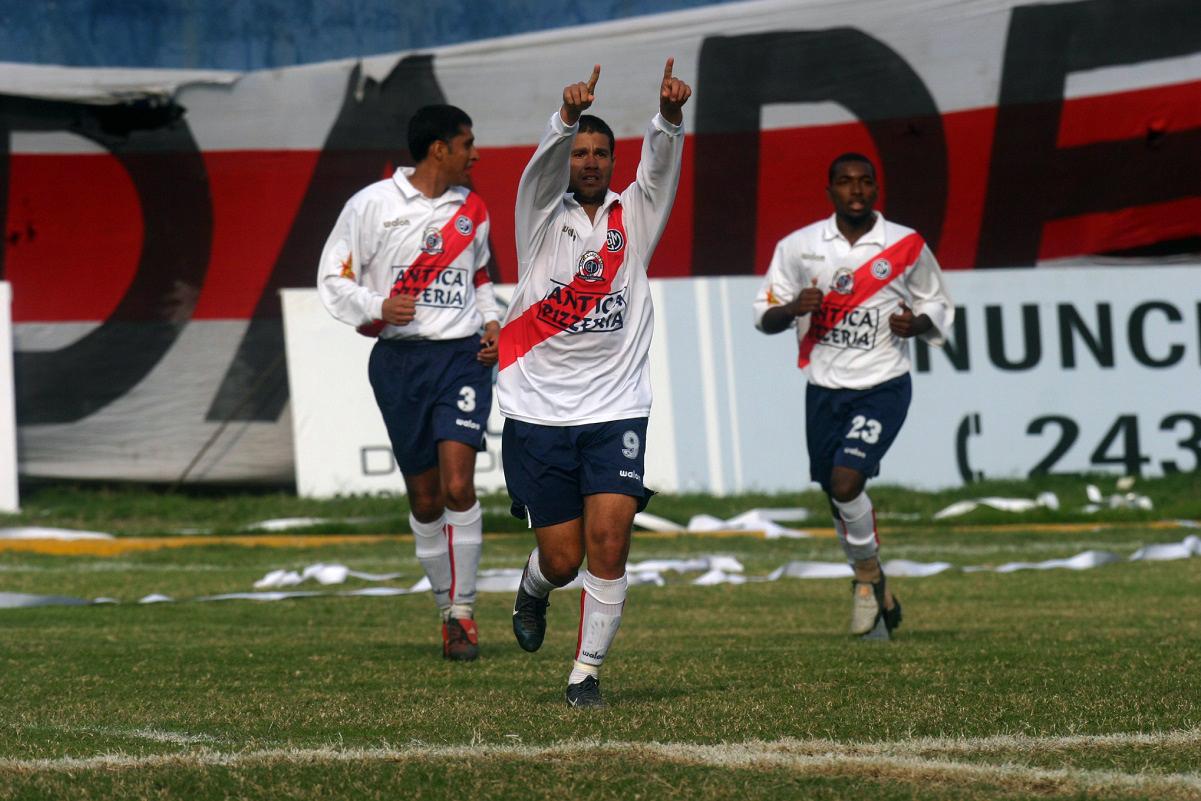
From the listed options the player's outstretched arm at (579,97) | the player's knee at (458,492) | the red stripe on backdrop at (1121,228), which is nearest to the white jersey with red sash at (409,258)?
the player's knee at (458,492)

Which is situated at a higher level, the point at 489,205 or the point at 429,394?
the point at 489,205

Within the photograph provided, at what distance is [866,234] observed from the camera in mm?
9203

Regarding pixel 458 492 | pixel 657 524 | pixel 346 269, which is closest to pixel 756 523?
pixel 657 524

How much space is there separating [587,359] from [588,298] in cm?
21

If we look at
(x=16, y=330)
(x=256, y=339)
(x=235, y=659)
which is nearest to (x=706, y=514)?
(x=256, y=339)

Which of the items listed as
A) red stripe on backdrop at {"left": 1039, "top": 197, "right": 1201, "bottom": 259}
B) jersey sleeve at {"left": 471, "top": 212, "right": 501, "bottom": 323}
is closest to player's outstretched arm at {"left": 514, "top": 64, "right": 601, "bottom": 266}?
jersey sleeve at {"left": 471, "top": 212, "right": 501, "bottom": 323}

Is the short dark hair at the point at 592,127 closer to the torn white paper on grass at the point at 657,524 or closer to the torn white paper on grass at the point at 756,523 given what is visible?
the torn white paper on grass at the point at 756,523

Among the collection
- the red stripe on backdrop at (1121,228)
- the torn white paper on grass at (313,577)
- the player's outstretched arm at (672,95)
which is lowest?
the torn white paper on grass at (313,577)

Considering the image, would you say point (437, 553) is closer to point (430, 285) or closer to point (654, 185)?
point (430, 285)

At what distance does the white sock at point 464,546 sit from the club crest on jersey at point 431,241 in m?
1.18

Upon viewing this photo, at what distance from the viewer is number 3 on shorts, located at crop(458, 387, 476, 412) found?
802 centimetres

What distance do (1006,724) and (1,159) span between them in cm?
1420

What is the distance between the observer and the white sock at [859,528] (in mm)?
8805

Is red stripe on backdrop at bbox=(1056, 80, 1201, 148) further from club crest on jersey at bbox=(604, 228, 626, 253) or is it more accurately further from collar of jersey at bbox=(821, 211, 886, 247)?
club crest on jersey at bbox=(604, 228, 626, 253)
